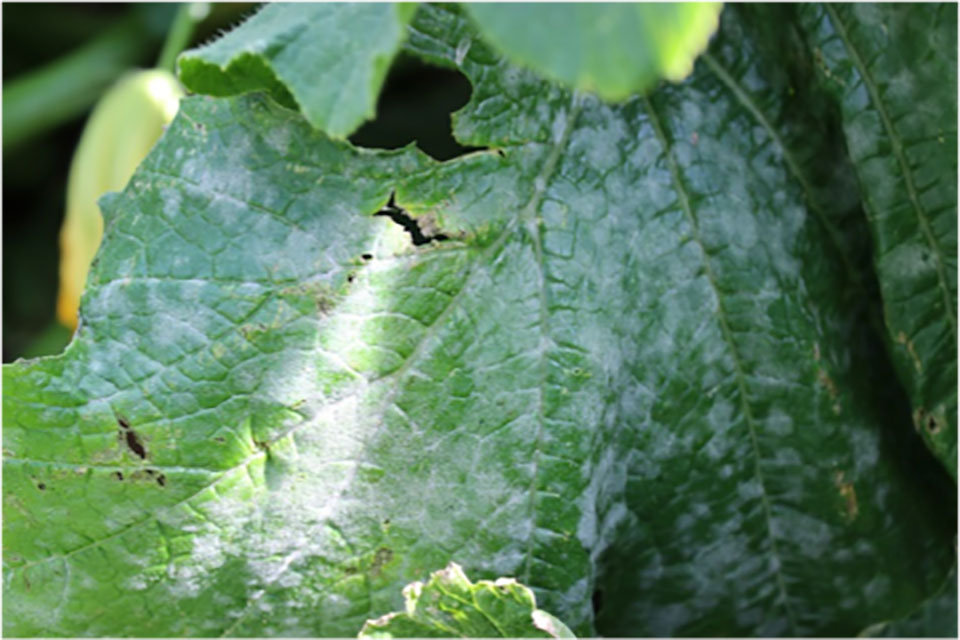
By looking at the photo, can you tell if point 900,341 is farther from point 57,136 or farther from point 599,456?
point 57,136

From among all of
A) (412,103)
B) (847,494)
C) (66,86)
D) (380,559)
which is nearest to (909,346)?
(847,494)

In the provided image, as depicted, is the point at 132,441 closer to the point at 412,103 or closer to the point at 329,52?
the point at 329,52

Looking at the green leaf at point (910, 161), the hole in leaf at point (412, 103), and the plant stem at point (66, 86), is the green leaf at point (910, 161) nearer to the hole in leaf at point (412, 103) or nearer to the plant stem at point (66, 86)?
the hole in leaf at point (412, 103)

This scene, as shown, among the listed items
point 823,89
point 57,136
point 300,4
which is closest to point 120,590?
point 300,4

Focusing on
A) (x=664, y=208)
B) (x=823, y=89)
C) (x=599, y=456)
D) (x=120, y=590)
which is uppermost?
(x=823, y=89)

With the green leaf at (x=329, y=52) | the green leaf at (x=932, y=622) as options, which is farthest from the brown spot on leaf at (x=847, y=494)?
the green leaf at (x=329, y=52)
